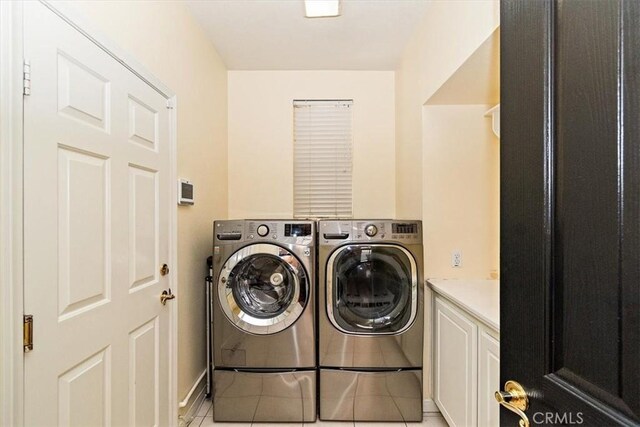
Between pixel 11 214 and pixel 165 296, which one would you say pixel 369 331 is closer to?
pixel 165 296

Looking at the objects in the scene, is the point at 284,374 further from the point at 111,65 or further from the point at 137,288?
the point at 111,65

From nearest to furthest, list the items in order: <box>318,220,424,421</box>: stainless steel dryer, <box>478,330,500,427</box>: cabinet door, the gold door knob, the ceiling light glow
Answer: <box>478,330,500,427</box>: cabinet door, the gold door knob, the ceiling light glow, <box>318,220,424,421</box>: stainless steel dryer

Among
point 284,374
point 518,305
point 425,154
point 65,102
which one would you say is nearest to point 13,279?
point 65,102

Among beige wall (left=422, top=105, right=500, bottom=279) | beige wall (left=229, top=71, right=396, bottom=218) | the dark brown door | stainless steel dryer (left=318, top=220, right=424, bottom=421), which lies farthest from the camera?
beige wall (left=229, top=71, right=396, bottom=218)

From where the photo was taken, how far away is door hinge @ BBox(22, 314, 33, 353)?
95cm

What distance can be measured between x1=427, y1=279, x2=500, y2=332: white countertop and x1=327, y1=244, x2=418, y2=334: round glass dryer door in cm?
20

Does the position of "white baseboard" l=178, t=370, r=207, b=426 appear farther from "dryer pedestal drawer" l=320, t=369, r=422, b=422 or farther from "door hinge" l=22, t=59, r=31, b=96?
"door hinge" l=22, t=59, r=31, b=96

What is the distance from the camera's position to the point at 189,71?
2.14 metres

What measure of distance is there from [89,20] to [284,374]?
6.70ft

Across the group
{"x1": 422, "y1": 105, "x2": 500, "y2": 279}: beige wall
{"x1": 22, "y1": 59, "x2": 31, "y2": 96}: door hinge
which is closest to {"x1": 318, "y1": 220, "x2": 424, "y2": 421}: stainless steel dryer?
{"x1": 422, "y1": 105, "x2": 500, "y2": 279}: beige wall

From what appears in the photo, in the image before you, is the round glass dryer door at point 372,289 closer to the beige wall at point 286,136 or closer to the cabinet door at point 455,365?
the cabinet door at point 455,365

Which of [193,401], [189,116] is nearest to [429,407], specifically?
[193,401]

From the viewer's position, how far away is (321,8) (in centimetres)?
196

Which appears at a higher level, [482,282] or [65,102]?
[65,102]
